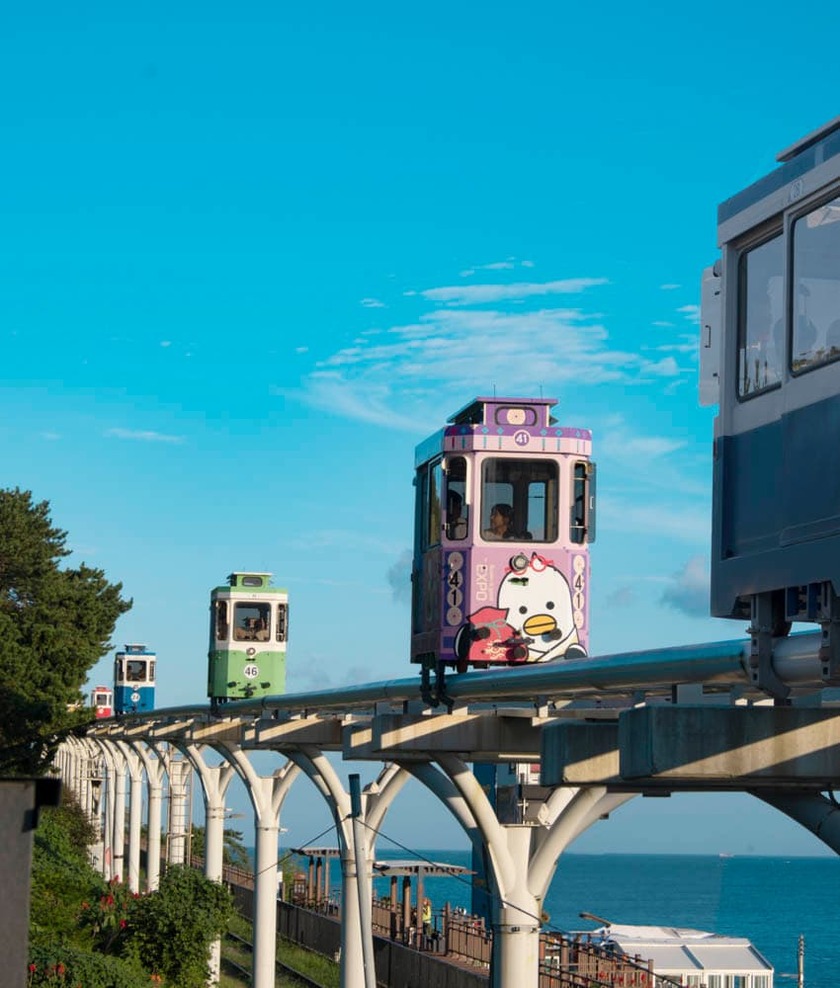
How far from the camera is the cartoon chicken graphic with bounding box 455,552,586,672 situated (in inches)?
584

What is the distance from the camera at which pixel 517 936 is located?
45.4ft

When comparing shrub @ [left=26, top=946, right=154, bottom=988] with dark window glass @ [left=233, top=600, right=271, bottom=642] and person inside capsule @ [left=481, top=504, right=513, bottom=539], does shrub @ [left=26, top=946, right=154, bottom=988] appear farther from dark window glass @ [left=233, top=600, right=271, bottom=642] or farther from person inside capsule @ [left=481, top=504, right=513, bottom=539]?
person inside capsule @ [left=481, top=504, right=513, bottom=539]

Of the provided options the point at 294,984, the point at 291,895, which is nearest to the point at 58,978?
the point at 294,984

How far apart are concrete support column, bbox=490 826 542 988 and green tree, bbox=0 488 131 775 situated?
2808 cm

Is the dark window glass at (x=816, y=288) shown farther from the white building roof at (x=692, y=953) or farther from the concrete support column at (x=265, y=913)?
the white building roof at (x=692, y=953)

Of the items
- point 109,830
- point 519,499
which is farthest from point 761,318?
point 109,830

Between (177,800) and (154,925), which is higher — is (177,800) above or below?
above

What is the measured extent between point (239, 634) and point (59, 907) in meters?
6.43

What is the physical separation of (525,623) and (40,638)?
99.9ft

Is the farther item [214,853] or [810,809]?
[214,853]

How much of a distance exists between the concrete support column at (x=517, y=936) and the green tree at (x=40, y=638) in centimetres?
2808

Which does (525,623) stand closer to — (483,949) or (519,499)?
(519,499)

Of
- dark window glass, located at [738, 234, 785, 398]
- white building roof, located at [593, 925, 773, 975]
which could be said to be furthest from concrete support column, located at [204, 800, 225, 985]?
dark window glass, located at [738, 234, 785, 398]

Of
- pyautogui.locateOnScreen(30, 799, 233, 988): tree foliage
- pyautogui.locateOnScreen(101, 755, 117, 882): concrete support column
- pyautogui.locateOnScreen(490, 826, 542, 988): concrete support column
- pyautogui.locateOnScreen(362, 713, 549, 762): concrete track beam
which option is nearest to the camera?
pyautogui.locateOnScreen(490, 826, 542, 988): concrete support column
